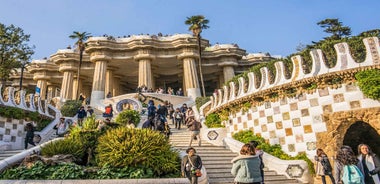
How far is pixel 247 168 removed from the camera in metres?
4.91

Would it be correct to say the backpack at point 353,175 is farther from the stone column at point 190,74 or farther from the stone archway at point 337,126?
the stone column at point 190,74

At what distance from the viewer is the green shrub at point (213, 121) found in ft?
54.4

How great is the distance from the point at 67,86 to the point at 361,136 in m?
38.7

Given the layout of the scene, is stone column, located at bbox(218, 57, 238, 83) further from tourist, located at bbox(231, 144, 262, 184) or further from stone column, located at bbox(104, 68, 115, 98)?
tourist, located at bbox(231, 144, 262, 184)

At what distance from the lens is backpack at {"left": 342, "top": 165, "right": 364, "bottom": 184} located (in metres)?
4.46

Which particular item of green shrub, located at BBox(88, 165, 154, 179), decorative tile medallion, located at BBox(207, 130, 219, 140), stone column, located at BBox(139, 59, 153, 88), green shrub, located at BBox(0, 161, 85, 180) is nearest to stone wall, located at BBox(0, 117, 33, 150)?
green shrub, located at BBox(0, 161, 85, 180)

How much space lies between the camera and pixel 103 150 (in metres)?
8.64

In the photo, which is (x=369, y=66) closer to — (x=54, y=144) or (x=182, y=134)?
(x=182, y=134)

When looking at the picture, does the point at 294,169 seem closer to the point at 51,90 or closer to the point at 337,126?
the point at 337,126

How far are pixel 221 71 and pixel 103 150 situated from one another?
3766 cm

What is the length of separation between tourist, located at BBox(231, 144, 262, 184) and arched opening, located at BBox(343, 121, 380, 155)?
798 cm

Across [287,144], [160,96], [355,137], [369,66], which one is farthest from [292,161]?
[160,96]

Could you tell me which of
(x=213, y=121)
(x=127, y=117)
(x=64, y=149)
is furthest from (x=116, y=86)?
(x=64, y=149)

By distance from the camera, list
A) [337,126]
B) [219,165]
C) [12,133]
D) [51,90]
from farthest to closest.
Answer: [51,90], [12,133], [219,165], [337,126]
